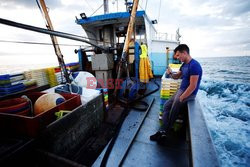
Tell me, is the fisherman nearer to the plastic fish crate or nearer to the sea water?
the sea water

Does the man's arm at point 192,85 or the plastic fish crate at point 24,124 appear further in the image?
the man's arm at point 192,85

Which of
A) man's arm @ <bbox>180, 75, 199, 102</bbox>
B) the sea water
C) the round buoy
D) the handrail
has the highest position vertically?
man's arm @ <bbox>180, 75, 199, 102</bbox>

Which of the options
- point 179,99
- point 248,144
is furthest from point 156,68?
point 179,99

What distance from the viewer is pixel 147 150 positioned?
2023mm

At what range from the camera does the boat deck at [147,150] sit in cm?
180

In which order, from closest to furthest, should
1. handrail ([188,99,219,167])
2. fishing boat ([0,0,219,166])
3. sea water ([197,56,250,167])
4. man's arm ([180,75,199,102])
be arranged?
handrail ([188,99,219,167]) → fishing boat ([0,0,219,166]) → man's arm ([180,75,199,102]) → sea water ([197,56,250,167])

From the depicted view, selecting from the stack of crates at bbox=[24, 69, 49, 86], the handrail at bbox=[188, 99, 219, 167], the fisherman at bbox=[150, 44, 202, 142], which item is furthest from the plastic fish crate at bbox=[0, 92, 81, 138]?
the stack of crates at bbox=[24, 69, 49, 86]

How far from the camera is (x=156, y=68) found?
783cm

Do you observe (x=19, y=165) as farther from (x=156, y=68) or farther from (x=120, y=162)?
(x=156, y=68)

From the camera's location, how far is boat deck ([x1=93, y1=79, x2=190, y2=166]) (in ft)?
5.90

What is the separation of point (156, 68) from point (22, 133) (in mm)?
7377

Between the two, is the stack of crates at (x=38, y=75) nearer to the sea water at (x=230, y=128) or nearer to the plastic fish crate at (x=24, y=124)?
the plastic fish crate at (x=24, y=124)

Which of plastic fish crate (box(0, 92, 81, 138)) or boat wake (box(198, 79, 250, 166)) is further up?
plastic fish crate (box(0, 92, 81, 138))

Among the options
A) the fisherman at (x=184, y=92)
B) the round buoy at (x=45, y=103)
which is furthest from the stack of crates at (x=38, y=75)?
the fisherman at (x=184, y=92)
